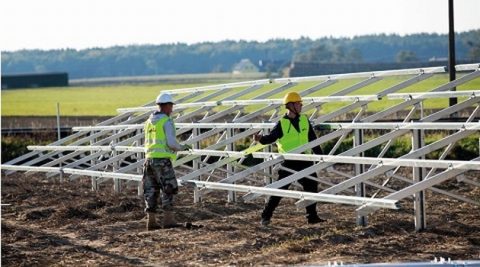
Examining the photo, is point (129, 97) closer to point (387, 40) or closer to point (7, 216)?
point (7, 216)

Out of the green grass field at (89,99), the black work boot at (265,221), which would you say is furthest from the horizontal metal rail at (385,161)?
the green grass field at (89,99)

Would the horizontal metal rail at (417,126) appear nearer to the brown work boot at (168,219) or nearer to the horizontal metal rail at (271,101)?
the horizontal metal rail at (271,101)

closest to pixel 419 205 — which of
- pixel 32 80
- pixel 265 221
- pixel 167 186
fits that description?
pixel 265 221

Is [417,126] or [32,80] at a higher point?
[417,126]

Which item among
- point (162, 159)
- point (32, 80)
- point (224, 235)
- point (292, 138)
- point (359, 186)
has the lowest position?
point (32, 80)

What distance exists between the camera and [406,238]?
13828 millimetres

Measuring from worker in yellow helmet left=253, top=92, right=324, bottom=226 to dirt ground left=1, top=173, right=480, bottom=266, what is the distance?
229 millimetres

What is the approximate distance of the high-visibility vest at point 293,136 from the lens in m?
16.0

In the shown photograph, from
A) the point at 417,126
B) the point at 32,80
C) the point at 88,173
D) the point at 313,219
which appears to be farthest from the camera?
the point at 32,80

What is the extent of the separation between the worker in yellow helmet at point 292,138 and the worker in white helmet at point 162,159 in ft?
3.74

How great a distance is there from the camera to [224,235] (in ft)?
49.1

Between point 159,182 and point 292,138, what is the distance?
1.87m

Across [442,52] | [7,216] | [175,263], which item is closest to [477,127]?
[175,263]

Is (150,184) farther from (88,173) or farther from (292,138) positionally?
(88,173)
